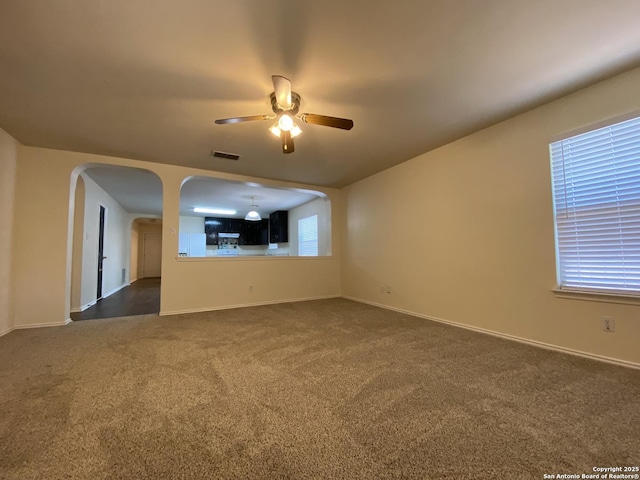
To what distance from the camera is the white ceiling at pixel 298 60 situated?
1.55 m

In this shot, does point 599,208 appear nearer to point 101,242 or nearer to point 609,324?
point 609,324

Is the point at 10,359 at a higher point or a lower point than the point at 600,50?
lower

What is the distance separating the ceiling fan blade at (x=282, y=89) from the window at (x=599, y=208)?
2.56m

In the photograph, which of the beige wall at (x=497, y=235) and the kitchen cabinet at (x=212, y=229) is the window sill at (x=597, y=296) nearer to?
the beige wall at (x=497, y=235)

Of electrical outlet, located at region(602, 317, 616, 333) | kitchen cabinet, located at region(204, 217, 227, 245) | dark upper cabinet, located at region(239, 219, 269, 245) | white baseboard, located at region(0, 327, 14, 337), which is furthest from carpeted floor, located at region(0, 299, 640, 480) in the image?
dark upper cabinet, located at region(239, 219, 269, 245)

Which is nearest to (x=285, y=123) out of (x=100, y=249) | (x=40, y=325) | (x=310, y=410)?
(x=310, y=410)

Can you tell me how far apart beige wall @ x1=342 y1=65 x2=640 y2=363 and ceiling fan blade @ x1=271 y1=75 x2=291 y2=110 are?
2383 millimetres

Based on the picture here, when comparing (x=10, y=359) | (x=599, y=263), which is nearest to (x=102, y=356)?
(x=10, y=359)

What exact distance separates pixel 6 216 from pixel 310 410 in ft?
13.7

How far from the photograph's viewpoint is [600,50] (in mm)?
1874

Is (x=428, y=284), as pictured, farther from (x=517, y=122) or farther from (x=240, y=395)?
(x=240, y=395)

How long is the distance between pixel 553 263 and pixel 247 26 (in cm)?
322

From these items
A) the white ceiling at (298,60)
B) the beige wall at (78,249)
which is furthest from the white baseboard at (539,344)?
the beige wall at (78,249)

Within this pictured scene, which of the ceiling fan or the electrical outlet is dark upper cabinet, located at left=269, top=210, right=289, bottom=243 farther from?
the electrical outlet
